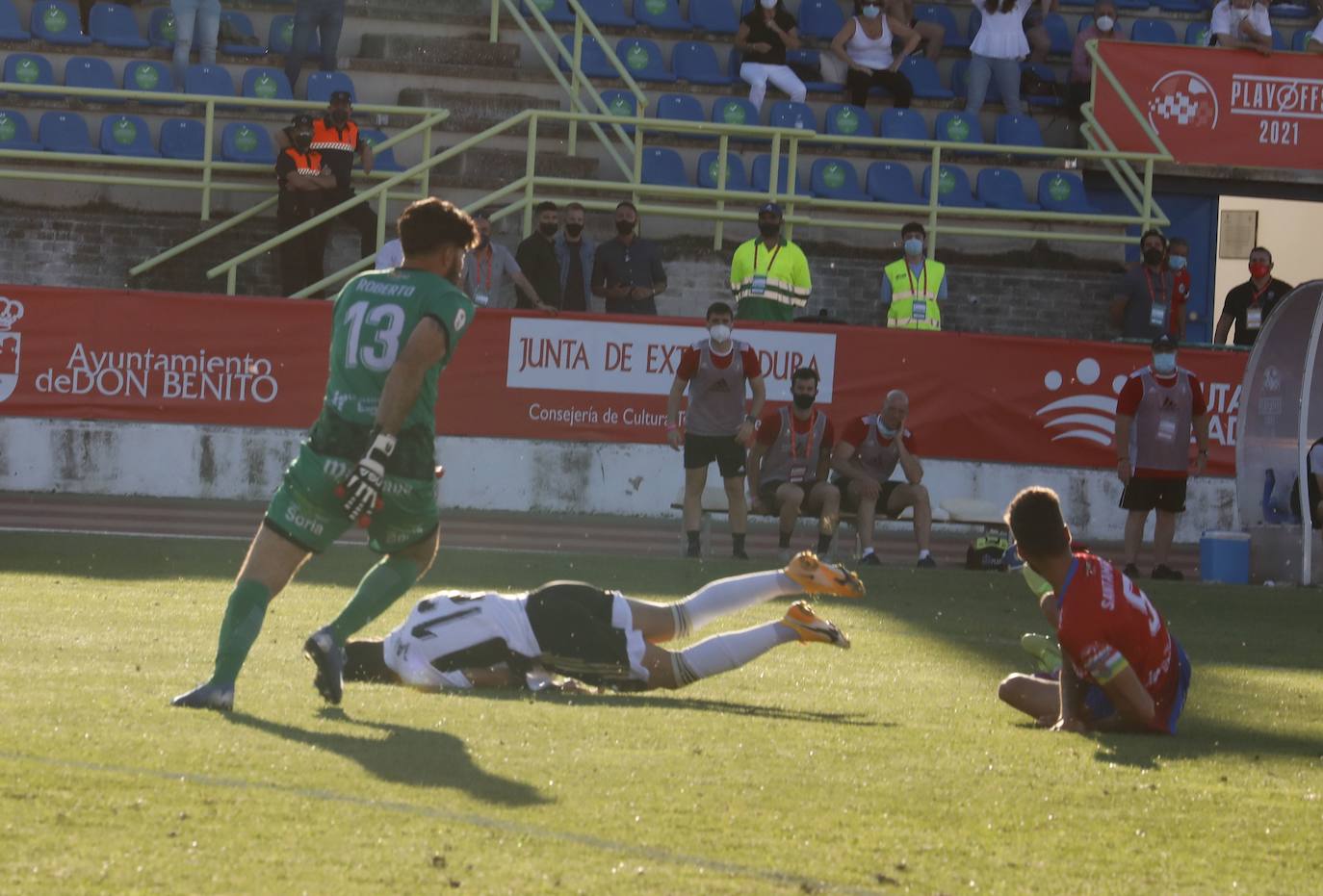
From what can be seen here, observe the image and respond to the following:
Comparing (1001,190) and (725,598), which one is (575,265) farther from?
(725,598)

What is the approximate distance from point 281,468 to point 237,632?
12.8 meters

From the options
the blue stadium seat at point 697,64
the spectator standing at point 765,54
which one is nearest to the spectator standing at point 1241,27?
the spectator standing at point 765,54

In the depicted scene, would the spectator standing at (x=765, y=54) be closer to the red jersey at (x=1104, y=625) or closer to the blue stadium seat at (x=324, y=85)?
the blue stadium seat at (x=324, y=85)

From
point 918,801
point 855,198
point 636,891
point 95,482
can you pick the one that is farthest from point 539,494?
point 636,891

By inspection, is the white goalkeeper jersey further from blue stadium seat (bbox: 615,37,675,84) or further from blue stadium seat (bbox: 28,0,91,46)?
blue stadium seat (bbox: 28,0,91,46)

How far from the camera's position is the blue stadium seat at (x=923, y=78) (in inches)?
991

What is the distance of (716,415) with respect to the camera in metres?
17.0

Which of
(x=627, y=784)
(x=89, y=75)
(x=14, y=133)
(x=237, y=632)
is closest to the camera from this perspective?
(x=627, y=784)

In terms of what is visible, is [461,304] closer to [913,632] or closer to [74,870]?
[74,870]

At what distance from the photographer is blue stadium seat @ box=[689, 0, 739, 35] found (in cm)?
2551

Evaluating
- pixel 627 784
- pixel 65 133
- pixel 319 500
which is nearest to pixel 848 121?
pixel 65 133

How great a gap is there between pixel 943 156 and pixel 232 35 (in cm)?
860

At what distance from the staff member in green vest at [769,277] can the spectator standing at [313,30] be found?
6129 millimetres

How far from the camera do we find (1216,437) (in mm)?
20359
